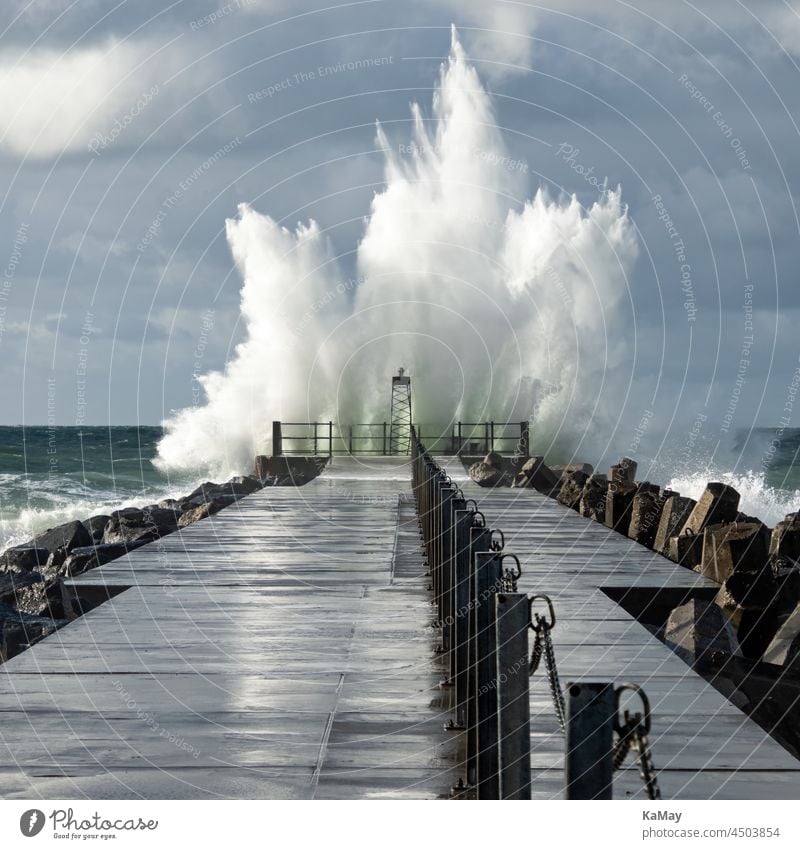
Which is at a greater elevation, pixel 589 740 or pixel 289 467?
pixel 589 740

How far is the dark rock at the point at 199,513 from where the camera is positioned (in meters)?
18.4

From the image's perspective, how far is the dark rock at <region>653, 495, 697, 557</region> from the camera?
14.2m

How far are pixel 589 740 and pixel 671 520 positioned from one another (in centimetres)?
1203

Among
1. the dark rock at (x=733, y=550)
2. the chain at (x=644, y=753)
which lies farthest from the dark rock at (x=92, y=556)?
the chain at (x=644, y=753)

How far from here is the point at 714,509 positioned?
43.8ft

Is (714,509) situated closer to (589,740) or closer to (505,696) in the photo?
(505,696)

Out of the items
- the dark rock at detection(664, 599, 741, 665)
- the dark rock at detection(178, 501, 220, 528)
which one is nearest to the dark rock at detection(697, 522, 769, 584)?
the dark rock at detection(664, 599, 741, 665)

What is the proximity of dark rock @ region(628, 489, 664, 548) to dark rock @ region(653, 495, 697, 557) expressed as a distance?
282 mm

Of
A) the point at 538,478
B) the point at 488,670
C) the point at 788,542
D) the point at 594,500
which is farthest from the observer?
the point at 538,478

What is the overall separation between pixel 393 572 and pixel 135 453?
210 ft

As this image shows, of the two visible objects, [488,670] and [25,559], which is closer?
[488,670]

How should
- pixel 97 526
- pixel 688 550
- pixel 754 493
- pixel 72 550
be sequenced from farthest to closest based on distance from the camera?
pixel 754 493
pixel 97 526
pixel 72 550
pixel 688 550


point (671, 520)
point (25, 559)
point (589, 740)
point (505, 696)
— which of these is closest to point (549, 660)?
point (505, 696)
